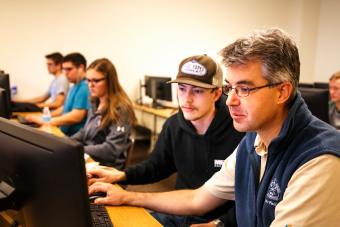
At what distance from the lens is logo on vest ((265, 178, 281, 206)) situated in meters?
0.99

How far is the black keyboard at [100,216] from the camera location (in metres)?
1.19

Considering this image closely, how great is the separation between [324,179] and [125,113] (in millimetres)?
1635

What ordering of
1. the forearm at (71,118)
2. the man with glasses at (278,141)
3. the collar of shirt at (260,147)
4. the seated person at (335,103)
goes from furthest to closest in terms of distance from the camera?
the seated person at (335,103), the forearm at (71,118), the collar of shirt at (260,147), the man with glasses at (278,141)

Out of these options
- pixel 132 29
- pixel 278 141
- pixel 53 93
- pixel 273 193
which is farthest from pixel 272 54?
pixel 132 29

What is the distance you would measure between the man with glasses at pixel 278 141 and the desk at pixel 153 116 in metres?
3.44

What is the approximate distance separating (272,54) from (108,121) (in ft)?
5.11

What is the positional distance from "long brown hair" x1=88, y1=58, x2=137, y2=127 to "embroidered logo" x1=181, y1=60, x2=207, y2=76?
0.80 meters

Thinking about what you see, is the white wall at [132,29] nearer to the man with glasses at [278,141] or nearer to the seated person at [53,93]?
the seated person at [53,93]

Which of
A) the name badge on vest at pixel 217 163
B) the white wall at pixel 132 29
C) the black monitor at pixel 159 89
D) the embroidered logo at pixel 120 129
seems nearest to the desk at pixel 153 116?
the black monitor at pixel 159 89

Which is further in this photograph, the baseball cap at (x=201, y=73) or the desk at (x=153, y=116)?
the desk at (x=153, y=116)

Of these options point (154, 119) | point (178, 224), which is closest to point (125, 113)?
point (178, 224)

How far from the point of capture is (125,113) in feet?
7.65

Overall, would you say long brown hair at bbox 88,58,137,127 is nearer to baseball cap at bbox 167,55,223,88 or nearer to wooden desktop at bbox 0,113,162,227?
baseball cap at bbox 167,55,223,88

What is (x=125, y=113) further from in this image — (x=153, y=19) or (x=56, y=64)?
(x=153, y=19)
